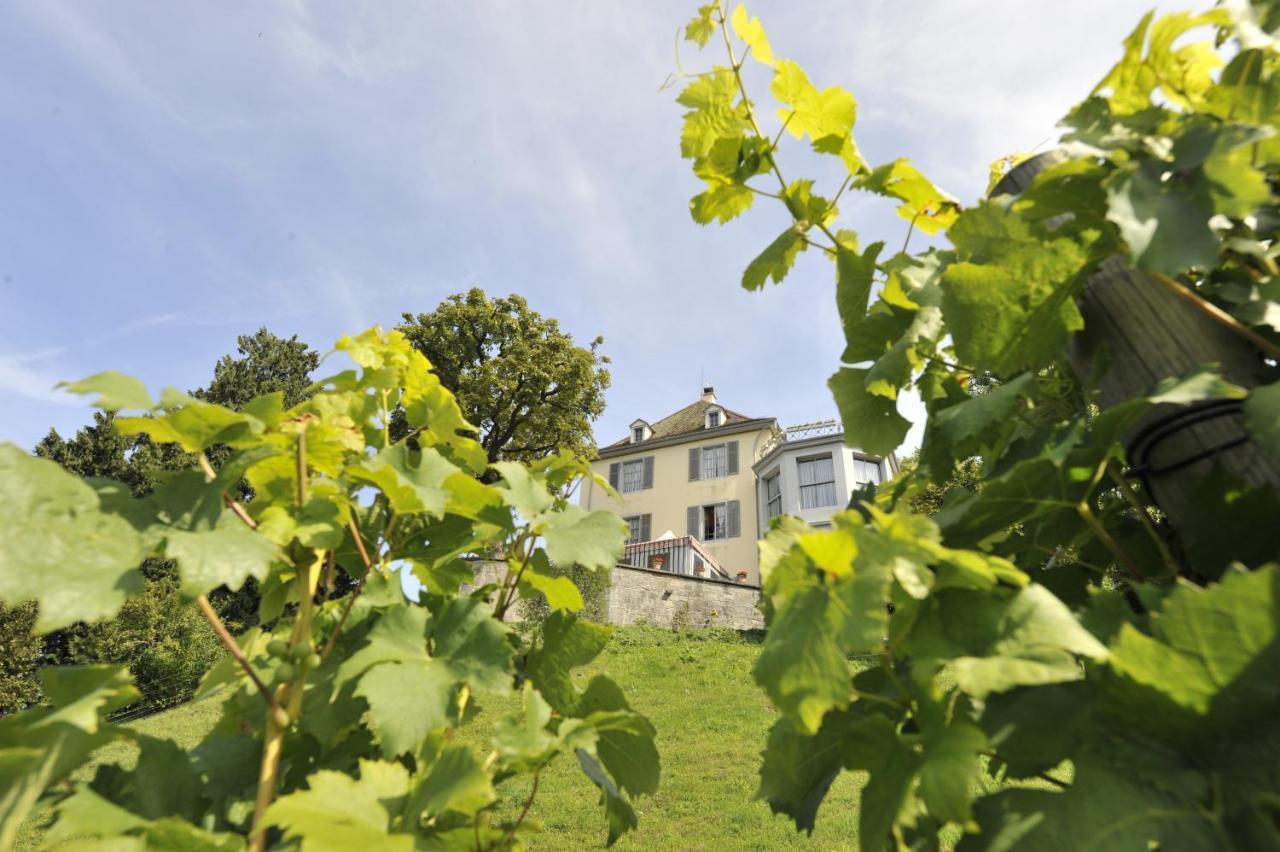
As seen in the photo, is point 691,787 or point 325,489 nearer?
point 325,489

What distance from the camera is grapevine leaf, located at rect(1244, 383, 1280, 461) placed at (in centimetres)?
59

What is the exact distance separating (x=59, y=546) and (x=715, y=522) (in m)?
27.0

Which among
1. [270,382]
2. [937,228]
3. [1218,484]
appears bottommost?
[1218,484]

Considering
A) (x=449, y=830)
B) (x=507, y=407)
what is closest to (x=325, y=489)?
(x=449, y=830)

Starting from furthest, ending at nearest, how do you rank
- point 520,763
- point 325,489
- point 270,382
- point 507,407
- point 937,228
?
point 270,382, point 507,407, point 937,228, point 325,489, point 520,763

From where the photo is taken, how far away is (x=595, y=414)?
25.1 metres

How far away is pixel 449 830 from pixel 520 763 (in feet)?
0.50

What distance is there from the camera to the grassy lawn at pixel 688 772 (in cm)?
539

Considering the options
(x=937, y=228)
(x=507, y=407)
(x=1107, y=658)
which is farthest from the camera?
(x=507, y=407)

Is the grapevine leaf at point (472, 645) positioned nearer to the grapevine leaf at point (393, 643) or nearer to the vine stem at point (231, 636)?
the grapevine leaf at point (393, 643)

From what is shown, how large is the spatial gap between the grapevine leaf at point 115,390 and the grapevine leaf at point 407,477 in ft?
0.89

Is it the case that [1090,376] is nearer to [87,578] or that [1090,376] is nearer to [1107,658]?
[1107,658]

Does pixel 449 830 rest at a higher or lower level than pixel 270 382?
lower

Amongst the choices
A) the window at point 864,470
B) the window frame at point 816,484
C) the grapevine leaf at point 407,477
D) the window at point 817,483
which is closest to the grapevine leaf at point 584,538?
the grapevine leaf at point 407,477
